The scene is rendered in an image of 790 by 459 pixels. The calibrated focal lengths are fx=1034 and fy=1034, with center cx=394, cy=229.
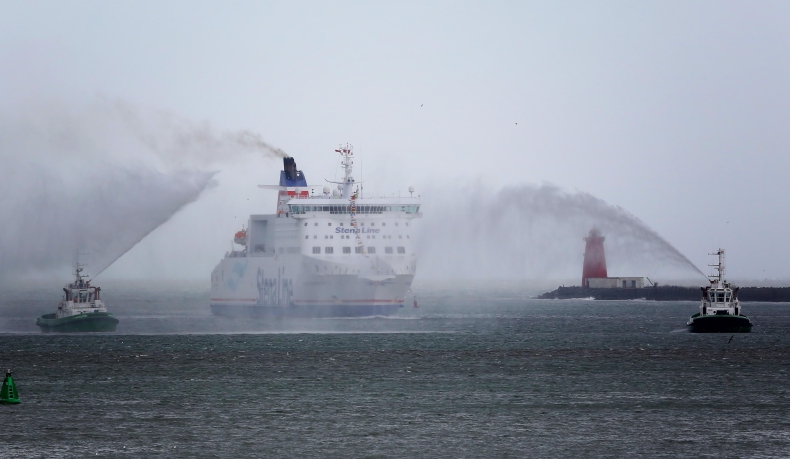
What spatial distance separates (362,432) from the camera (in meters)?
32.3

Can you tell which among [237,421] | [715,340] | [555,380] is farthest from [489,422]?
[715,340]

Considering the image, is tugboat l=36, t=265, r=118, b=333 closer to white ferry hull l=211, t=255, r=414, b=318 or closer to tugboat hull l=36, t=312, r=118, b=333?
Result: tugboat hull l=36, t=312, r=118, b=333

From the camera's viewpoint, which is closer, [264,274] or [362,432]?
[362,432]

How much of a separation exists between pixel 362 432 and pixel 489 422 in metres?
4.52

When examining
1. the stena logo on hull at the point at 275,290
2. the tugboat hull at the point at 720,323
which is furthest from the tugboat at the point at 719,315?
the stena logo on hull at the point at 275,290

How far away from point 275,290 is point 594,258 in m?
74.2

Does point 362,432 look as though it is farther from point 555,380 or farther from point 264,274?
point 264,274

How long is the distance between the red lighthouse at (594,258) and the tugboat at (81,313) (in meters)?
92.4

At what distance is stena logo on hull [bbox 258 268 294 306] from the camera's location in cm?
9106

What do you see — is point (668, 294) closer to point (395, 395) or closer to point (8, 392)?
point (395, 395)

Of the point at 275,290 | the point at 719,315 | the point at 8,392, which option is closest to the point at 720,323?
the point at 719,315

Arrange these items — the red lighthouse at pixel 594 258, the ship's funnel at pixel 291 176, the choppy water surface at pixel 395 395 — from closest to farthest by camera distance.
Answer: the choppy water surface at pixel 395 395 < the ship's funnel at pixel 291 176 < the red lighthouse at pixel 594 258

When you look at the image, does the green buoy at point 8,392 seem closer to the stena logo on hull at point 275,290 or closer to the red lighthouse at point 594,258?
the stena logo on hull at point 275,290

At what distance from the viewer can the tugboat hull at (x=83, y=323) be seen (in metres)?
69.3
